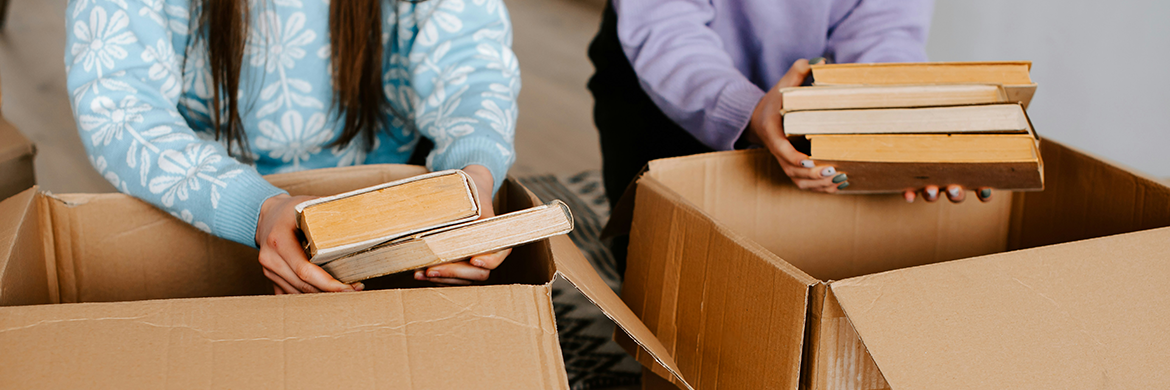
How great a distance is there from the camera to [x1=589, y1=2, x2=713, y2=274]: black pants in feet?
3.60

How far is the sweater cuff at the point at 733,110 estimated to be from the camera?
2.62ft

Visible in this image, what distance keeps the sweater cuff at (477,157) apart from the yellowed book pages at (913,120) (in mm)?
262

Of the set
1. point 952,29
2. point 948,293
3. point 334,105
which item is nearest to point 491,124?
point 334,105

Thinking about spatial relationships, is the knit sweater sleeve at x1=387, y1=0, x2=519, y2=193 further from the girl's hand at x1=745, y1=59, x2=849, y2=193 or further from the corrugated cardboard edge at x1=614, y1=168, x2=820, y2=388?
the girl's hand at x1=745, y1=59, x2=849, y2=193

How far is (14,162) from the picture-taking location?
2.35ft

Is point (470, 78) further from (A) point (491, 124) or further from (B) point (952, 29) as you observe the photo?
(B) point (952, 29)

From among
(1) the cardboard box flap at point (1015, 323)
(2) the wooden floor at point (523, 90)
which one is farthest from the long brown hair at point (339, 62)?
(2) the wooden floor at point (523, 90)

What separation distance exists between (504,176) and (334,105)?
267mm

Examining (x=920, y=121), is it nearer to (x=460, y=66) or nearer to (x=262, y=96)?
(x=460, y=66)

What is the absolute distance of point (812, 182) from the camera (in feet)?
2.21

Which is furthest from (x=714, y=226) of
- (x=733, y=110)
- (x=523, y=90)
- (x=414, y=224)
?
(x=523, y=90)

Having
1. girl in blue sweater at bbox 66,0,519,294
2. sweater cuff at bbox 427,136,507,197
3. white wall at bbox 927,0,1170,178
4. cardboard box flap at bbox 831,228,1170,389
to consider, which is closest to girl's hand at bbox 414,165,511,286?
girl in blue sweater at bbox 66,0,519,294

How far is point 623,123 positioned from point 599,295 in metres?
0.68

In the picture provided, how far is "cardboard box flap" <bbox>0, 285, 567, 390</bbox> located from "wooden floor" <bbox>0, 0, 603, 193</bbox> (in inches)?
57.3
